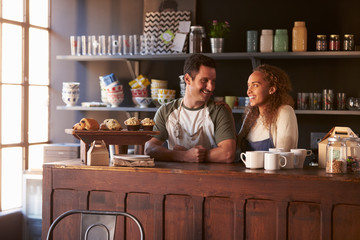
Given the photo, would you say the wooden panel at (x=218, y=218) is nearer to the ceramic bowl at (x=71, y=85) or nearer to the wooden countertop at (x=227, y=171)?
A: the wooden countertop at (x=227, y=171)

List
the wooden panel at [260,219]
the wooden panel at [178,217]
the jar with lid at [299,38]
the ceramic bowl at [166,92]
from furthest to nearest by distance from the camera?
the ceramic bowl at [166,92], the jar with lid at [299,38], the wooden panel at [178,217], the wooden panel at [260,219]

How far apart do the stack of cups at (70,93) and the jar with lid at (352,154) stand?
2968 mm

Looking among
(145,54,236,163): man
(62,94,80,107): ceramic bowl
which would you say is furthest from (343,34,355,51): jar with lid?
(62,94,80,107): ceramic bowl

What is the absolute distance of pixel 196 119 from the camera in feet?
11.3

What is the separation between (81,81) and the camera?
5.38m

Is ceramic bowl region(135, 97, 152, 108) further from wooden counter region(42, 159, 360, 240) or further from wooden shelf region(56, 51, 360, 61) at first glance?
wooden counter region(42, 159, 360, 240)

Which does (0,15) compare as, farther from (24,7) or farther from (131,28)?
(131,28)

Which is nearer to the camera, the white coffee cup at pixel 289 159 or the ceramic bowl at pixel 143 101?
the white coffee cup at pixel 289 159

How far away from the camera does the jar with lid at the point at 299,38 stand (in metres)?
4.43

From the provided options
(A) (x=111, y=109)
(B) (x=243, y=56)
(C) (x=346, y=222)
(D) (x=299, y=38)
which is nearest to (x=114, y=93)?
(A) (x=111, y=109)

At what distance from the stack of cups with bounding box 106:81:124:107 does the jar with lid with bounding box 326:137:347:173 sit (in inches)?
104

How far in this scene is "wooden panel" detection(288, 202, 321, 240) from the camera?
2.50 meters

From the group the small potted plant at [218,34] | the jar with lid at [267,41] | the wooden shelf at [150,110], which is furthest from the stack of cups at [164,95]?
the jar with lid at [267,41]

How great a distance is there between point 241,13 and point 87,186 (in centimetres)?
266
